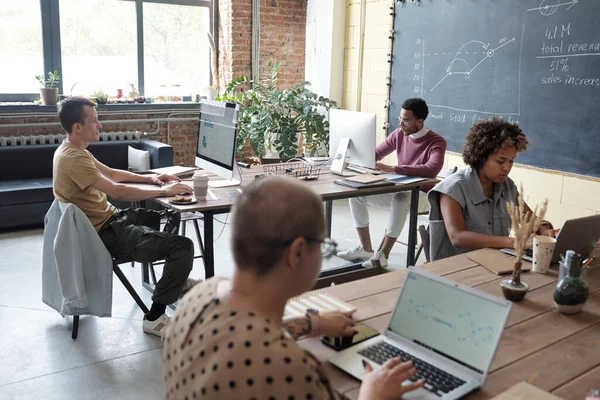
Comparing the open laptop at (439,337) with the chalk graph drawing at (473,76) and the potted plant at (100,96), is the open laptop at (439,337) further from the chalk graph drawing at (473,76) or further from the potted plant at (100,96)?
the potted plant at (100,96)

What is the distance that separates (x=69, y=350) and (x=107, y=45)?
418 cm

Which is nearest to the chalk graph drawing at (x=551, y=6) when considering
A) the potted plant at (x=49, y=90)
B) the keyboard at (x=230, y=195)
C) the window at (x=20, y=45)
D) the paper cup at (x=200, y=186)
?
the keyboard at (x=230, y=195)

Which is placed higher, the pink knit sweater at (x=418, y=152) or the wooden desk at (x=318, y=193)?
the pink knit sweater at (x=418, y=152)

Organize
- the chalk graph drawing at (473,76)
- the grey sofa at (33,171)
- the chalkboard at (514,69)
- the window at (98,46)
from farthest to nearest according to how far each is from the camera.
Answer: the window at (98,46) → the grey sofa at (33,171) → the chalk graph drawing at (473,76) → the chalkboard at (514,69)

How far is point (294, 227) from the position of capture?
103cm

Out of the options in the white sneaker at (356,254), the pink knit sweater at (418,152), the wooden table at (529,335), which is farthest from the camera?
the white sneaker at (356,254)

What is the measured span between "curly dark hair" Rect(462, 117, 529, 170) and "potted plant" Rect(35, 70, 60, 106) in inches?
173

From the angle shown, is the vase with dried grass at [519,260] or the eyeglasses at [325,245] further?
the vase with dried grass at [519,260]

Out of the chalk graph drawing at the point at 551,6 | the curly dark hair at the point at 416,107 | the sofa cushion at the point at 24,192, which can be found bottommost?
the sofa cushion at the point at 24,192

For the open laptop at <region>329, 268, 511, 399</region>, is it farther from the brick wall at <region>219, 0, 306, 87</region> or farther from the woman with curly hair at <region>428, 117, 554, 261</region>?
the brick wall at <region>219, 0, 306, 87</region>

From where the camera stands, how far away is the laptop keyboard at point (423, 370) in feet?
4.25

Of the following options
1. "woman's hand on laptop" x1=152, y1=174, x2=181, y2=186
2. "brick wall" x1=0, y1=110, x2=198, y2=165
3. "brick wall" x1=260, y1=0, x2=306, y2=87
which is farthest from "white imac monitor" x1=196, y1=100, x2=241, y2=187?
"brick wall" x1=260, y1=0, x2=306, y2=87

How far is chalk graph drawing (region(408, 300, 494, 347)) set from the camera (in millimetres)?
1325

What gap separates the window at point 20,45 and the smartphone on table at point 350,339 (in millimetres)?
5355
